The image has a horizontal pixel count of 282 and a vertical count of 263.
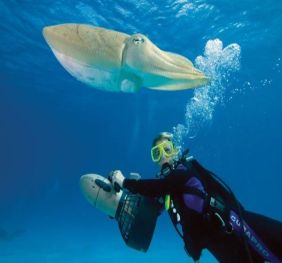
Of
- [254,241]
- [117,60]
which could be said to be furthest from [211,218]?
[117,60]

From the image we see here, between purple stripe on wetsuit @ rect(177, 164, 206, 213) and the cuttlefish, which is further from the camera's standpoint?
purple stripe on wetsuit @ rect(177, 164, 206, 213)

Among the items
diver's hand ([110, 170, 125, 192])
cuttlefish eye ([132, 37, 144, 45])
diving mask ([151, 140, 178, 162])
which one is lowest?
cuttlefish eye ([132, 37, 144, 45])

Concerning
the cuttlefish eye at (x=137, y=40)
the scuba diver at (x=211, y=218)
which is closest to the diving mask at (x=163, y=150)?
the scuba diver at (x=211, y=218)

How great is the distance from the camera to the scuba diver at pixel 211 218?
12.7 ft

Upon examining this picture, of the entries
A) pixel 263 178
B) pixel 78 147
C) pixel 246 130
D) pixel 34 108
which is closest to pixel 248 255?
pixel 34 108

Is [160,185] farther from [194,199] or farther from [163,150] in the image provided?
[163,150]

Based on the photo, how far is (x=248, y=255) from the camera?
372 cm

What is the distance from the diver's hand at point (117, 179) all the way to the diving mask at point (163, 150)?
0.53 m

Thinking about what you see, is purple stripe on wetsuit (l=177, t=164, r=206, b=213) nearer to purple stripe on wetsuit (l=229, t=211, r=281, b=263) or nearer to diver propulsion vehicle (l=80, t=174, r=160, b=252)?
purple stripe on wetsuit (l=229, t=211, r=281, b=263)

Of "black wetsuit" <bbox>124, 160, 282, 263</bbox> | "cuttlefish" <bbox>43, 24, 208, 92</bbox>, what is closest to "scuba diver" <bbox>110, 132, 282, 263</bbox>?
"black wetsuit" <bbox>124, 160, 282, 263</bbox>

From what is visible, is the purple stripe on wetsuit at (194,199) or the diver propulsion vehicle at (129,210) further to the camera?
the diver propulsion vehicle at (129,210)

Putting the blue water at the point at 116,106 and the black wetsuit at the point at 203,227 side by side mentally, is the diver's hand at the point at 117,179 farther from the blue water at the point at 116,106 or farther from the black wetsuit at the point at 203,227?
the blue water at the point at 116,106

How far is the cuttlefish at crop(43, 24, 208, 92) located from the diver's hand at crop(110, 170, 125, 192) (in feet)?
7.58

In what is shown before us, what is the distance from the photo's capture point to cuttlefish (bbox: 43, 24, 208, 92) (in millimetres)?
2250
